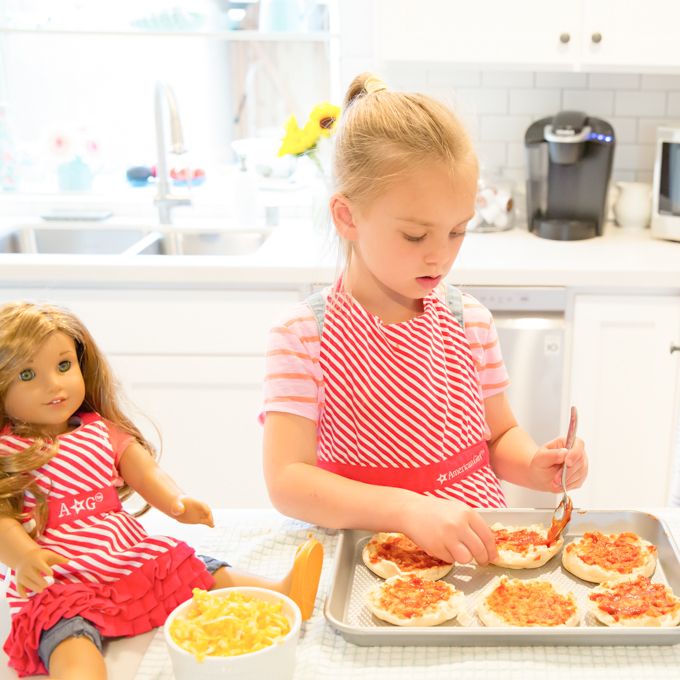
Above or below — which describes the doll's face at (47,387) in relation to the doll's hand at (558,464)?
above

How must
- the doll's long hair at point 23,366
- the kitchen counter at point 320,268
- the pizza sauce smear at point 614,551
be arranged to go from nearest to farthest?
the doll's long hair at point 23,366 → the pizza sauce smear at point 614,551 → the kitchen counter at point 320,268

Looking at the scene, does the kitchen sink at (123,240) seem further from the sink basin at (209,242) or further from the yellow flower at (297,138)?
the yellow flower at (297,138)

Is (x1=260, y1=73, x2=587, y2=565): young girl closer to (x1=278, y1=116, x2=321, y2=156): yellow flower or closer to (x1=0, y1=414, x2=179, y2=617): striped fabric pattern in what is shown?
(x1=0, y1=414, x2=179, y2=617): striped fabric pattern

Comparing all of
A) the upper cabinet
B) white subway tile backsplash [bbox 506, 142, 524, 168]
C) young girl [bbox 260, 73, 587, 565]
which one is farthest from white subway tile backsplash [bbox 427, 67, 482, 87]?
young girl [bbox 260, 73, 587, 565]

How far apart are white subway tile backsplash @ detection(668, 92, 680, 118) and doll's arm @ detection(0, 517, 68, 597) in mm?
2450

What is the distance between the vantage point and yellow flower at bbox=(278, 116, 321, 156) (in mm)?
2184

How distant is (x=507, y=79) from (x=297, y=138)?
2.65 ft

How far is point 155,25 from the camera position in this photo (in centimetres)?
268

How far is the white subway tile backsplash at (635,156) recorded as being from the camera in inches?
102

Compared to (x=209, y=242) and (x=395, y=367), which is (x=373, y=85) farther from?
(x=209, y=242)

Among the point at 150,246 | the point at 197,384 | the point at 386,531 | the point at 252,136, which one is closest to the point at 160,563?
the point at 386,531

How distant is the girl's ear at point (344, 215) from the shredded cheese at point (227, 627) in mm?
536

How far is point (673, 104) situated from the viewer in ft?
8.34

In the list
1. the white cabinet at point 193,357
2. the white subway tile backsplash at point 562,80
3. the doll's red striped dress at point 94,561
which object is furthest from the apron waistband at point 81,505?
the white subway tile backsplash at point 562,80
